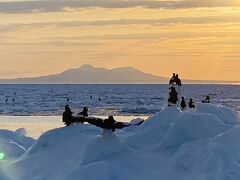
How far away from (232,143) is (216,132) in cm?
204

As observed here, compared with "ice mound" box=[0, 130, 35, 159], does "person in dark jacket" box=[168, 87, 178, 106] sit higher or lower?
higher

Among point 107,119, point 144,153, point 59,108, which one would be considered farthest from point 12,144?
point 59,108

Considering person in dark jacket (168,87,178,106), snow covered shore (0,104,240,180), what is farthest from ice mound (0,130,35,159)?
person in dark jacket (168,87,178,106)

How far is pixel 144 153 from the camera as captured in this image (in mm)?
17844

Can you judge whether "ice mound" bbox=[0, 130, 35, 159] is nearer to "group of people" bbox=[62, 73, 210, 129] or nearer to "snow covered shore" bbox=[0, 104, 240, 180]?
"snow covered shore" bbox=[0, 104, 240, 180]

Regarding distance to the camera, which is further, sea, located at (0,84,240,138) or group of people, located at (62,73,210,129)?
sea, located at (0,84,240,138)

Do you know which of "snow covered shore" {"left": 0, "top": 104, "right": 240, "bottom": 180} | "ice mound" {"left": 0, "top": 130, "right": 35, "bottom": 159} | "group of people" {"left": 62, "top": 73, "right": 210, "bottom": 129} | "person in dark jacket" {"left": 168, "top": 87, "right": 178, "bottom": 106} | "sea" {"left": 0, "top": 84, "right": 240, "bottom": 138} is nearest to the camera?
"snow covered shore" {"left": 0, "top": 104, "right": 240, "bottom": 180}

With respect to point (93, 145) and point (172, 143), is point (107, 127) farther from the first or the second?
point (172, 143)

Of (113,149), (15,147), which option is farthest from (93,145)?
(15,147)

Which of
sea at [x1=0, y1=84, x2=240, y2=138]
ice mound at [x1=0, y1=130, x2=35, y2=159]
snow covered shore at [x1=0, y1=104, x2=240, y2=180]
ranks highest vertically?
snow covered shore at [x1=0, y1=104, x2=240, y2=180]

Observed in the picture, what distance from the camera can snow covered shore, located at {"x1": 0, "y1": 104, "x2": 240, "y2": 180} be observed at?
16.2 m

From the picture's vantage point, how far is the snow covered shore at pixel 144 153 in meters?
16.2

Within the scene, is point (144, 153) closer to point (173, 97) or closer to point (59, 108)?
point (173, 97)

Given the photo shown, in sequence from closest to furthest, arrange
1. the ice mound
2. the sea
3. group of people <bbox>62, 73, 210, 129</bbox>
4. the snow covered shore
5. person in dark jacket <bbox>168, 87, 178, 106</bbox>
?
the snow covered shore < group of people <bbox>62, 73, 210, 129</bbox> < the ice mound < person in dark jacket <bbox>168, 87, 178, 106</bbox> < the sea
